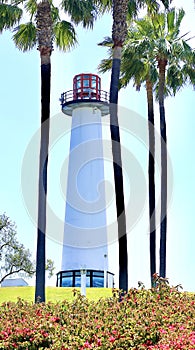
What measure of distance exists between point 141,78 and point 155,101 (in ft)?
11.6

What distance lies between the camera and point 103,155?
3569 centimetres

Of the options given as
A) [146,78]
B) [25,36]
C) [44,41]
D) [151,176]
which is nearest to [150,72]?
[146,78]

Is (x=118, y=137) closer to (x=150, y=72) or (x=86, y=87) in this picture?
(x=150, y=72)

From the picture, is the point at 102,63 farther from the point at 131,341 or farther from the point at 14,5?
the point at 131,341

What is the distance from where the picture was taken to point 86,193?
34719mm

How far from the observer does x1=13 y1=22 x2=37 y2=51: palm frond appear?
2384 cm

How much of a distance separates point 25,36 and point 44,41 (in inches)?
121

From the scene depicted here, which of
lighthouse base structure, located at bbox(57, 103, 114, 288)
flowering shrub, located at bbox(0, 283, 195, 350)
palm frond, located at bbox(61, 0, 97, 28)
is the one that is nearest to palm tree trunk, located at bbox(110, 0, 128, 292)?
palm frond, located at bbox(61, 0, 97, 28)

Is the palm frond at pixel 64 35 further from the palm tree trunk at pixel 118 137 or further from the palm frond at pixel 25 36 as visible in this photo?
the palm tree trunk at pixel 118 137

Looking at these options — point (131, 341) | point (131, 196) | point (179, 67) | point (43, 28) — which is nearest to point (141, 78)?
point (179, 67)

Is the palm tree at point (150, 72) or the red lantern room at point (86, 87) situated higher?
the red lantern room at point (86, 87)

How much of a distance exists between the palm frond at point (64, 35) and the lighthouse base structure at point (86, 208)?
1087 cm

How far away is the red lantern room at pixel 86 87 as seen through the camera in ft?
119

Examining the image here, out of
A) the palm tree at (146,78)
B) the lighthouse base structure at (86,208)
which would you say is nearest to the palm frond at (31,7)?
the palm tree at (146,78)
